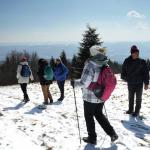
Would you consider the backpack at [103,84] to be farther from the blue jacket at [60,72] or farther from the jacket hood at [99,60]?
the blue jacket at [60,72]

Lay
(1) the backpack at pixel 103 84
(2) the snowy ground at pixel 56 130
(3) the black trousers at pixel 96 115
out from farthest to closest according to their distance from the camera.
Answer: (2) the snowy ground at pixel 56 130 → (3) the black trousers at pixel 96 115 → (1) the backpack at pixel 103 84

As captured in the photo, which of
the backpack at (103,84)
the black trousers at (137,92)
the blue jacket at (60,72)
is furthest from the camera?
the blue jacket at (60,72)

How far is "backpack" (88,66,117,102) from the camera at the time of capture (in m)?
7.04

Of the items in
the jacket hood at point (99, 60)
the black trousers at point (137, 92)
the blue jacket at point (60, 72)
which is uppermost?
the jacket hood at point (99, 60)

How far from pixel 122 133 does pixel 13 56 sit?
10731cm

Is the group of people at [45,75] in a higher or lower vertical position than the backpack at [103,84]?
lower

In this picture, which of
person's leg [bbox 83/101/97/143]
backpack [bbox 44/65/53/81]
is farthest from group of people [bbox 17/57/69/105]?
person's leg [bbox 83/101/97/143]

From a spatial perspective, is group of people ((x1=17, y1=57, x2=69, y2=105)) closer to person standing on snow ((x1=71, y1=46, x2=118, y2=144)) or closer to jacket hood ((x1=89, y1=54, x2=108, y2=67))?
person standing on snow ((x1=71, y1=46, x2=118, y2=144))

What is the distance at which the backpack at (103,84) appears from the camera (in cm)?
704

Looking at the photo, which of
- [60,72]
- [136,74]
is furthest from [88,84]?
[60,72]

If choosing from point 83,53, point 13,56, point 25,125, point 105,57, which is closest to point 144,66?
point 105,57

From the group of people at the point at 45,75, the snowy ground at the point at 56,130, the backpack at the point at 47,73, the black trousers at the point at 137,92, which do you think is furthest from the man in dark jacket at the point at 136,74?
the group of people at the point at 45,75

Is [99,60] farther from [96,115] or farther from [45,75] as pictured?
[45,75]

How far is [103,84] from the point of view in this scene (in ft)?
23.3
